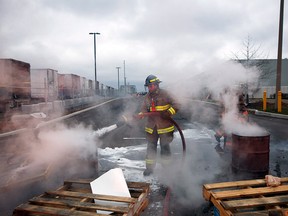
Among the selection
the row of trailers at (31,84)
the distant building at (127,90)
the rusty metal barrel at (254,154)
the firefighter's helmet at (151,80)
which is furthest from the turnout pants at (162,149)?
the distant building at (127,90)

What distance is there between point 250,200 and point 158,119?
7.85ft

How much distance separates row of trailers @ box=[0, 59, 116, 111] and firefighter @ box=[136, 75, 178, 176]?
21.1 ft

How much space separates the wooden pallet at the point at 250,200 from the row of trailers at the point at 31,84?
854cm

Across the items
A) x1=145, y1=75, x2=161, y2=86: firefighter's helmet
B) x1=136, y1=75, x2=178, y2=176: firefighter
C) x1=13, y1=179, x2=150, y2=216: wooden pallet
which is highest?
x1=145, y1=75, x2=161, y2=86: firefighter's helmet

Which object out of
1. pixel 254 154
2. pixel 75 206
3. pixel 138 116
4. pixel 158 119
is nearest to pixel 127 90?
pixel 138 116

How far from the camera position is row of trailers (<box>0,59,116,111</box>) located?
10.2 m

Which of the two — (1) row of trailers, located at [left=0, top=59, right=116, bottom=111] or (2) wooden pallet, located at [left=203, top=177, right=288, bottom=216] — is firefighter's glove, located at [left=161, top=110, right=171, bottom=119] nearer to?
(2) wooden pallet, located at [left=203, top=177, right=288, bottom=216]

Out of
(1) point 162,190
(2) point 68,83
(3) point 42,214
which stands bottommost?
(1) point 162,190

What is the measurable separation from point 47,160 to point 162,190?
2200 mm

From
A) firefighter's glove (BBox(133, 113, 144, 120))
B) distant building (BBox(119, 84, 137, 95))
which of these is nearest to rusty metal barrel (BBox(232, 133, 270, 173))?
firefighter's glove (BBox(133, 113, 144, 120))

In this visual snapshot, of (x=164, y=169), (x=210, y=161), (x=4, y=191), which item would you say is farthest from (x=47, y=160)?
(x=210, y=161)

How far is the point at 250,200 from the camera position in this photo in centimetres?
238

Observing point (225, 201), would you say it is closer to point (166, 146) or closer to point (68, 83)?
point (166, 146)

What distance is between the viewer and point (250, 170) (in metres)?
4.21
